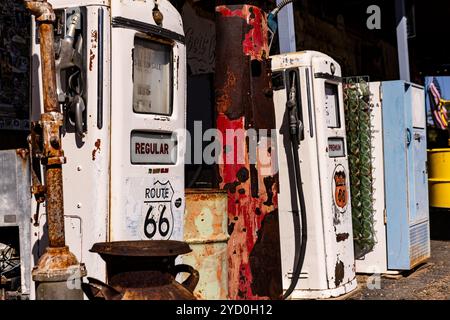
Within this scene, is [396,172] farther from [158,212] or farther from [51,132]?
[51,132]

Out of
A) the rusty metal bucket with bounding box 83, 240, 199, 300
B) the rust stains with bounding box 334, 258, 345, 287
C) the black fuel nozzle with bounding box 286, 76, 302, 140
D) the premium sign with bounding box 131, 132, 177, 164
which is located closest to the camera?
the rusty metal bucket with bounding box 83, 240, 199, 300

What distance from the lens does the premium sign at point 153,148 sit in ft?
14.5

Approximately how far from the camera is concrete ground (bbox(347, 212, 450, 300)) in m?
6.37

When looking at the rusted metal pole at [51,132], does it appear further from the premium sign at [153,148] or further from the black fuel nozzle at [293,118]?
the black fuel nozzle at [293,118]

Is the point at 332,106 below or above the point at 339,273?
above

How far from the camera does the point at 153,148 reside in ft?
14.9

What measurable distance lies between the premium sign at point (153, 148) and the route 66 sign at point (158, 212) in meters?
0.16

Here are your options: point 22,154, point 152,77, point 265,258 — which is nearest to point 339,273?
point 265,258

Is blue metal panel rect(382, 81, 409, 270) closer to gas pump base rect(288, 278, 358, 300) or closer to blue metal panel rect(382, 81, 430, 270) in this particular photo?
blue metal panel rect(382, 81, 430, 270)

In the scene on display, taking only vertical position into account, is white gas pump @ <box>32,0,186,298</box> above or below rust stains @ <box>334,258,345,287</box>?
above

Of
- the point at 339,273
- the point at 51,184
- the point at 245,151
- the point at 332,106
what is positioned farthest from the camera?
the point at 332,106

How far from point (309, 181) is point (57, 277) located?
2.98 m

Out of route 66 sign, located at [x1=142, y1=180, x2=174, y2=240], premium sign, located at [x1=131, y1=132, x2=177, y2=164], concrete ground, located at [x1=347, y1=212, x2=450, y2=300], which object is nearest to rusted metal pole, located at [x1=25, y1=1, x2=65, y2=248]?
premium sign, located at [x1=131, y1=132, x2=177, y2=164]

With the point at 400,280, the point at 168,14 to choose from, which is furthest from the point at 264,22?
the point at 400,280
